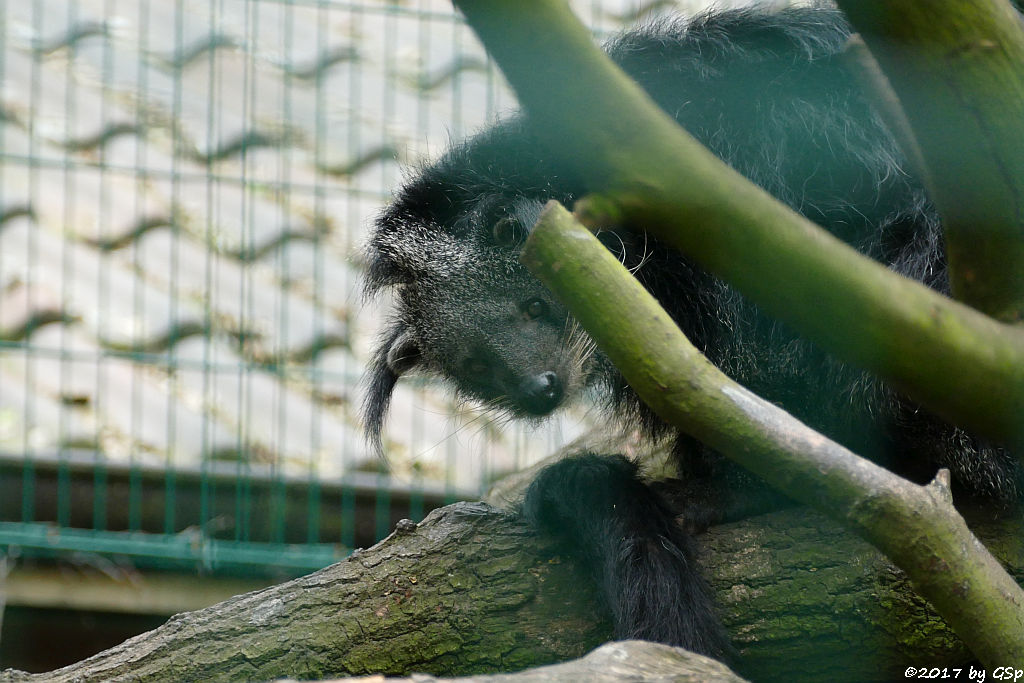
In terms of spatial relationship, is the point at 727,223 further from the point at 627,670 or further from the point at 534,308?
the point at 534,308

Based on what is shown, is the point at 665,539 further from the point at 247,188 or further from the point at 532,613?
the point at 247,188

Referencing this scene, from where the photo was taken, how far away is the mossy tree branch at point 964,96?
4.38ft

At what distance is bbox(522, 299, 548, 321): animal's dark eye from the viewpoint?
3.02 meters

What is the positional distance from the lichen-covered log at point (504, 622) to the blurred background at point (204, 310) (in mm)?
1969

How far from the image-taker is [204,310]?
191 inches

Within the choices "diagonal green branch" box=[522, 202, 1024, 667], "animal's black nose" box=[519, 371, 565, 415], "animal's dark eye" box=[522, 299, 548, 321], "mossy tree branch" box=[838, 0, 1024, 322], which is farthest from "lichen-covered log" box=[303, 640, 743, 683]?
"animal's dark eye" box=[522, 299, 548, 321]

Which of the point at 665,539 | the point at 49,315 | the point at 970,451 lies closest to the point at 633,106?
the point at 665,539

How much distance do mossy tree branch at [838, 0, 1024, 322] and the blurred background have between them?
3.00 meters

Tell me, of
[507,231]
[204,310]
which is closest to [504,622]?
[507,231]

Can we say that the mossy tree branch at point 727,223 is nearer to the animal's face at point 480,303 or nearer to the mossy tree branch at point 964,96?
the mossy tree branch at point 964,96

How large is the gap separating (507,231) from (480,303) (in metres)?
0.24

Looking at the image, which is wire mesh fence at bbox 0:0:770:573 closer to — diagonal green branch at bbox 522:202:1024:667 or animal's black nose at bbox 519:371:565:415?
animal's black nose at bbox 519:371:565:415

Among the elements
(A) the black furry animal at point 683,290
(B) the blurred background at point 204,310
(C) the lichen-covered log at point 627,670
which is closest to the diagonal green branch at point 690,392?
(C) the lichen-covered log at point 627,670

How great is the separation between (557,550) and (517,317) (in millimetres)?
827
